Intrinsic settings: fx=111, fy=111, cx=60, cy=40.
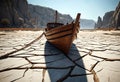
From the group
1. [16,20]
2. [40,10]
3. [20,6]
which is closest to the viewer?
[16,20]

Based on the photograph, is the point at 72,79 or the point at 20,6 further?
the point at 20,6

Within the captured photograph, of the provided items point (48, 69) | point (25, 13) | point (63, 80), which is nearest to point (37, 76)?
point (48, 69)

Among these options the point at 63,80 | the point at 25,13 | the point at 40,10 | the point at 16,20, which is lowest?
the point at 63,80

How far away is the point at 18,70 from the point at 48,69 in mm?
675

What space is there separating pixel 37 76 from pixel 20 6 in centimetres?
6852

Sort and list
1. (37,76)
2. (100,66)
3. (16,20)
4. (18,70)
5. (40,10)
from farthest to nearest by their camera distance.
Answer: (40,10)
(16,20)
(100,66)
(18,70)
(37,76)

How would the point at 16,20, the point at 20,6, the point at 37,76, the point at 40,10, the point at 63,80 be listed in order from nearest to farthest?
the point at 63,80
the point at 37,76
the point at 16,20
the point at 20,6
the point at 40,10

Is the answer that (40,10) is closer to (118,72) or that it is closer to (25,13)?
(25,13)

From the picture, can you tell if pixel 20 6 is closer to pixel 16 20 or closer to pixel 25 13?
pixel 25 13

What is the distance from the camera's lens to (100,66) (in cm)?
268

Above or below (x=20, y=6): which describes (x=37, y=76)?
below

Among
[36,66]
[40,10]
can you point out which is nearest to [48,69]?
[36,66]

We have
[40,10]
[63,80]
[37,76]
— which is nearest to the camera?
[63,80]

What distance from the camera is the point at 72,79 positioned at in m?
2.09
